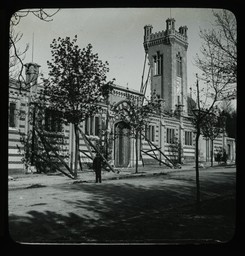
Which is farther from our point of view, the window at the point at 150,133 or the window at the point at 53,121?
the window at the point at 53,121

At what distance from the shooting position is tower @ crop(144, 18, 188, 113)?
10.1 feet

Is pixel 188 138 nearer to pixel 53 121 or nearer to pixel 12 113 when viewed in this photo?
pixel 53 121

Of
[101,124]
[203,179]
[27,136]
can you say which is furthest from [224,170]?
[27,136]

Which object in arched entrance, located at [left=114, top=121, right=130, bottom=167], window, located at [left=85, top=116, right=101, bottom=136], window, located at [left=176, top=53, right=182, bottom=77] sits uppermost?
window, located at [left=176, top=53, right=182, bottom=77]

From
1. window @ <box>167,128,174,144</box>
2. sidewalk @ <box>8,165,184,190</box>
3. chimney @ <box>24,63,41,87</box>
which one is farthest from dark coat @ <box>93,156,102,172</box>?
chimney @ <box>24,63,41,87</box>

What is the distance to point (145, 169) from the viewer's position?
4.46 meters

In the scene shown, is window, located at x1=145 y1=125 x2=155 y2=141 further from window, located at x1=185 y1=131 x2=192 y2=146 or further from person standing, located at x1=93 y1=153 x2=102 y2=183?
person standing, located at x1=93 y1=153 x2=102 y2=183

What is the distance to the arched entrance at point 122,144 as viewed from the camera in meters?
4.76

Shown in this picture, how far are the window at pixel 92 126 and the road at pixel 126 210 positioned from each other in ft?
2.75

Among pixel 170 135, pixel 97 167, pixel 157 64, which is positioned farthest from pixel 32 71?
pixel 97 167

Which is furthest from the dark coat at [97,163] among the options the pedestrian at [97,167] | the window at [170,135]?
the window at [170,135]

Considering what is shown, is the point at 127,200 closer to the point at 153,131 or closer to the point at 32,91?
the point at 153,131

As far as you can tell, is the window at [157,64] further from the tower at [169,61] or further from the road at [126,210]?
the road at [126,210]

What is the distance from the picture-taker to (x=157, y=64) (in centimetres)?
387
